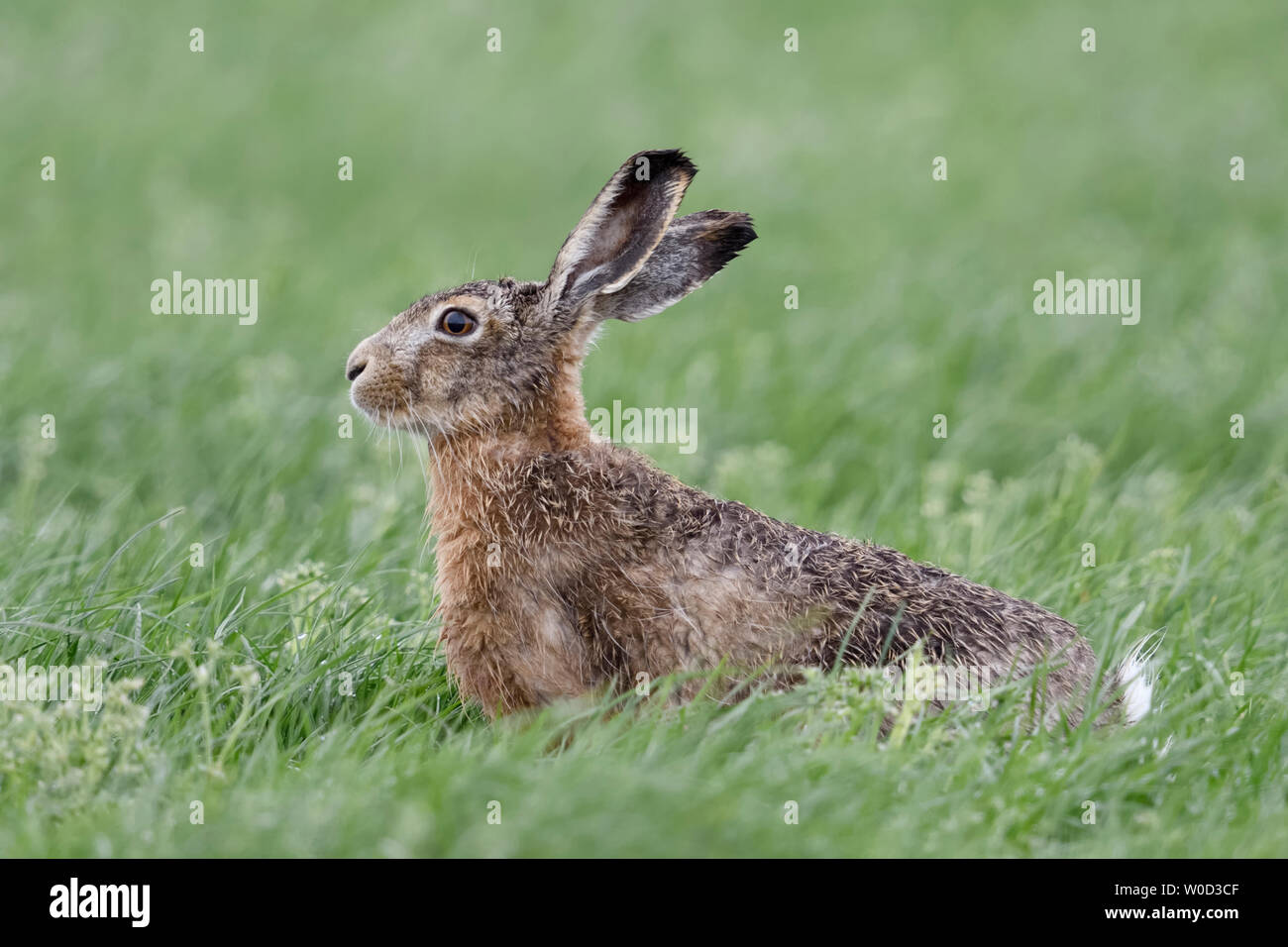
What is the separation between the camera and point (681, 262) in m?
6.37

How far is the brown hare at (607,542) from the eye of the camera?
554 cm

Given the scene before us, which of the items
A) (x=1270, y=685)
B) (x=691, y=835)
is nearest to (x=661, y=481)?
(x=691, y=835)

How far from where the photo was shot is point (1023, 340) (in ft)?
36.0
